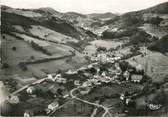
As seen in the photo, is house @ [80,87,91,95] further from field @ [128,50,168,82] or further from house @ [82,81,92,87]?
field @ [128,50,168,82]

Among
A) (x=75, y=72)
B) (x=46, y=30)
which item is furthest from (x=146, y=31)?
(x=75, y=72)

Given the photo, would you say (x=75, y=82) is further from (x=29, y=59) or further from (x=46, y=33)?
(x=46, y=33)

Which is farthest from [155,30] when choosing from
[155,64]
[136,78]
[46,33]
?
[136,78]

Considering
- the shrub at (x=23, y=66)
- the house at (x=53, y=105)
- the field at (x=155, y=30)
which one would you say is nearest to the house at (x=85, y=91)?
the house at (x=53, y=105)

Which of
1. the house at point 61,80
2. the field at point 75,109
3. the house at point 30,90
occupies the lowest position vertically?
the field at point 75,109

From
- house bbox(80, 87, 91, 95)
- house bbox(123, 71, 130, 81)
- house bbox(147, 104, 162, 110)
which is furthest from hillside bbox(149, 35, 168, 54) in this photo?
house bbox(147, 104, 162, 110)

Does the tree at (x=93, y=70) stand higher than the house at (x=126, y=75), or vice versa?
the house at (x=126, y=75)

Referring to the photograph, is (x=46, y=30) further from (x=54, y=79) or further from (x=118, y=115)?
(x=118, y=115)

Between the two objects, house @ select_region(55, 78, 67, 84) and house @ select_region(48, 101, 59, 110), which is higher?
house @ select_region(55, 78, 67, 84)

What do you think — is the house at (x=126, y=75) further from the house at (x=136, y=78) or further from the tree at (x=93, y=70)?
the tree at (x=93, y=70)
